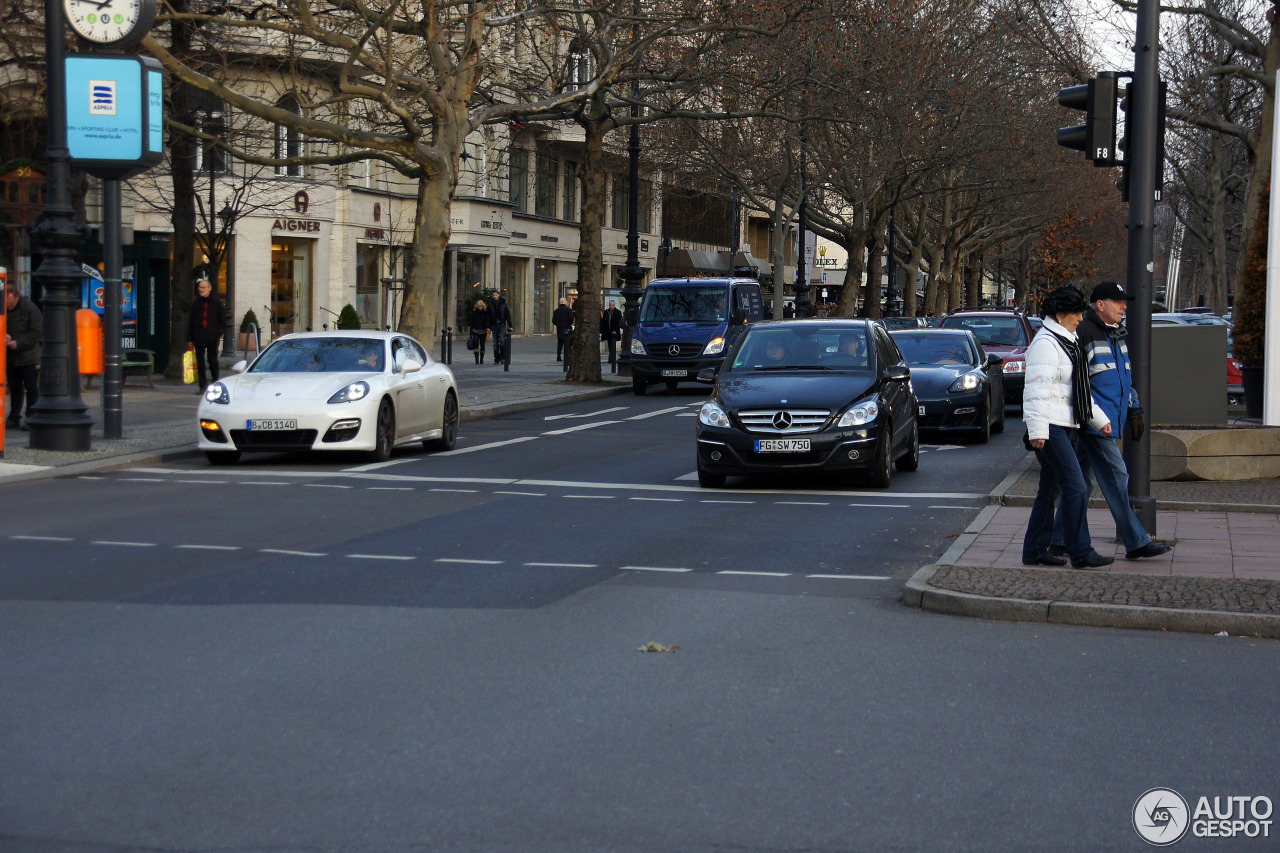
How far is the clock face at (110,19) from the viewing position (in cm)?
1692

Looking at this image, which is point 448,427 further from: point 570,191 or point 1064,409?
point 570,191

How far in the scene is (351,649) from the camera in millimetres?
7207

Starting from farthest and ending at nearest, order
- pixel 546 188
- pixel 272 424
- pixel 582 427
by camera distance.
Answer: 1. pixel 546 188
2. pixel 582 427
3. pixel 272 424

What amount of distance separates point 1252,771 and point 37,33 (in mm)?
23470

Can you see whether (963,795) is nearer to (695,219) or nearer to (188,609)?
(188,609)

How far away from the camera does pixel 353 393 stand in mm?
16250

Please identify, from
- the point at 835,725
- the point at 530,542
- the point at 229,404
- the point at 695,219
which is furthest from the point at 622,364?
the point at 695,219

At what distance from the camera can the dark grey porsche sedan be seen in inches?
550

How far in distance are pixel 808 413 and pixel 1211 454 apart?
12.8 ft

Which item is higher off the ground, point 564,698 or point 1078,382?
point 1078,382

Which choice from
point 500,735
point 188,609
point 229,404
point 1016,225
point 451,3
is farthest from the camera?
point 1016,225

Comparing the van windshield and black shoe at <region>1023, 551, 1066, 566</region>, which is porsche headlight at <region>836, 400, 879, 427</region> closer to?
black shoe at <region>1023, 551, 1066, 566</region>

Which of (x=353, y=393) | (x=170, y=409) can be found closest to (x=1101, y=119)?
(x=353, y=393)

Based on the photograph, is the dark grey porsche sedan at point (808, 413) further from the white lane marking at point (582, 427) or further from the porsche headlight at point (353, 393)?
the white lane marking at point (582, 427)
